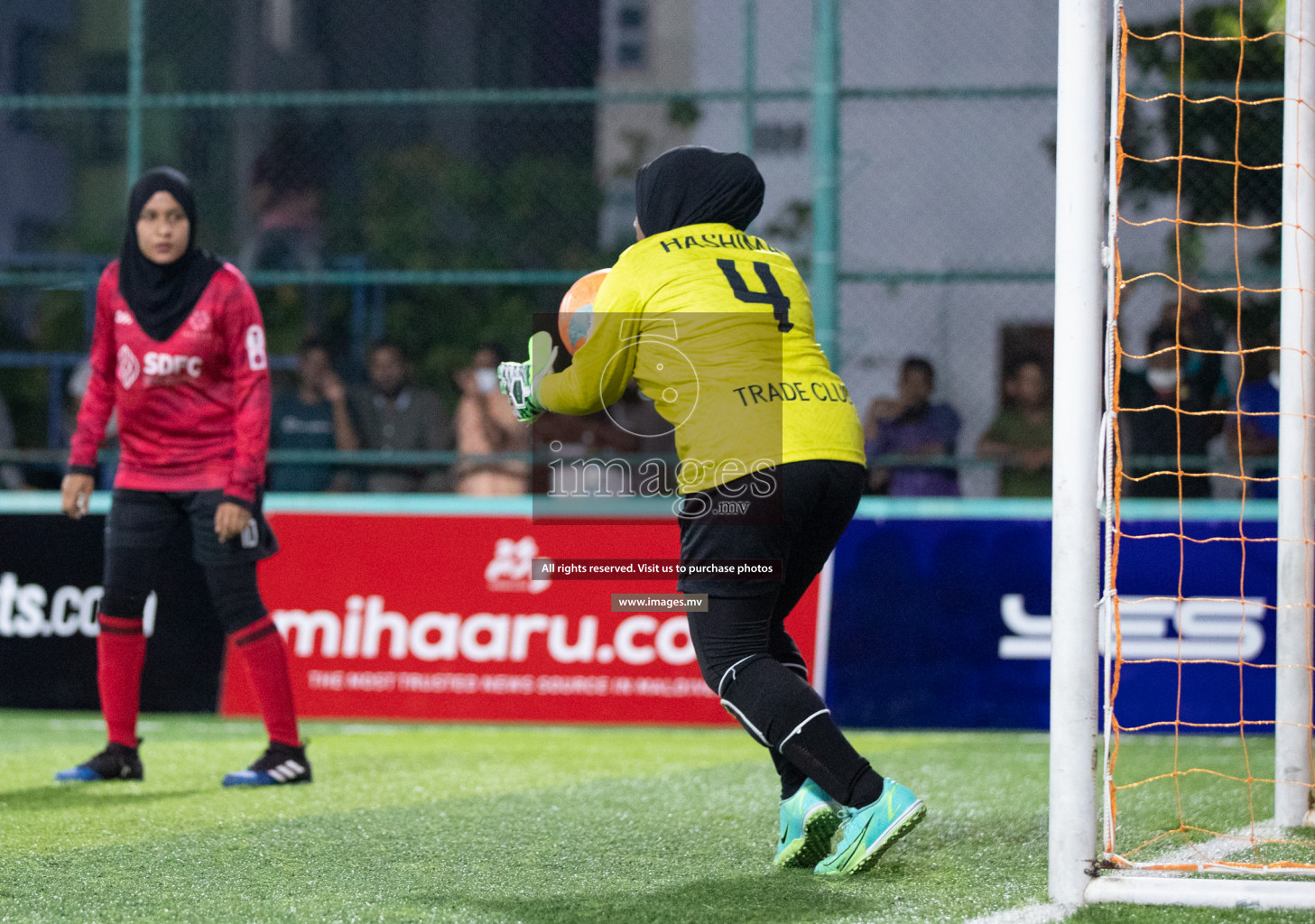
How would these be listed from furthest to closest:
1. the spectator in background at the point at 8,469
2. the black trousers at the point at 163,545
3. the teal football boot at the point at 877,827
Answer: the spectator in background at the point at 8,469, the black trousers at the point at 163,545, the teal football boot at the point at 877,827

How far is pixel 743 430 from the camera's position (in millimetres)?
3678

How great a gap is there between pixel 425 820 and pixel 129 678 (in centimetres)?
144

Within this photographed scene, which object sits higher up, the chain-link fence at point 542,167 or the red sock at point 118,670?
the chain-link fence at point 542,167

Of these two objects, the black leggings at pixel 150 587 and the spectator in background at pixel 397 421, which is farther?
the spectator in background at pixel 397 421

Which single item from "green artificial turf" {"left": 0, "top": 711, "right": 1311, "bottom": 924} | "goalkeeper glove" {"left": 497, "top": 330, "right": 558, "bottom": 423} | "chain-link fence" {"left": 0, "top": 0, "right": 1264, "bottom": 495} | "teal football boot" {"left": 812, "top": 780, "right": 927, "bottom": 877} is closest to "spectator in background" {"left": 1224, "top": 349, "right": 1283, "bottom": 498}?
"chain-link fence" {"left": 0, "top": 0, "right": 1264, "bottom": 495}

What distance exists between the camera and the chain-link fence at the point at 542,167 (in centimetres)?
852

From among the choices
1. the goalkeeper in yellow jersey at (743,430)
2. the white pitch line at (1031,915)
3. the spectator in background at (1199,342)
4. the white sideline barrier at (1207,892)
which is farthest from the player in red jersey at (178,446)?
the spectator in background at (1199,342)

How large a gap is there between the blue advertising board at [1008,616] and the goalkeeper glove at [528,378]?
3.51 metres

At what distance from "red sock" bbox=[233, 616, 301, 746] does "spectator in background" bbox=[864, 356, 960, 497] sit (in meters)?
3.76

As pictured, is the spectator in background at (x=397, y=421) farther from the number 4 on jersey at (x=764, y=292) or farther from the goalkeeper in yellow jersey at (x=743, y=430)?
the number 4 on jersey at (x=764, y=292)

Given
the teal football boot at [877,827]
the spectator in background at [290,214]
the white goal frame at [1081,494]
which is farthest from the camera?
the spectator in background at [290,214]

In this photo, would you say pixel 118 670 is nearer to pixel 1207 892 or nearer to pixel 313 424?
pixel 313 424

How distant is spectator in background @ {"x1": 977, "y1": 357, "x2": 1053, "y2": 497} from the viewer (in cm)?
814

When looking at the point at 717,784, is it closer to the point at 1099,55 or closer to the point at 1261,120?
the point at 1099,55
